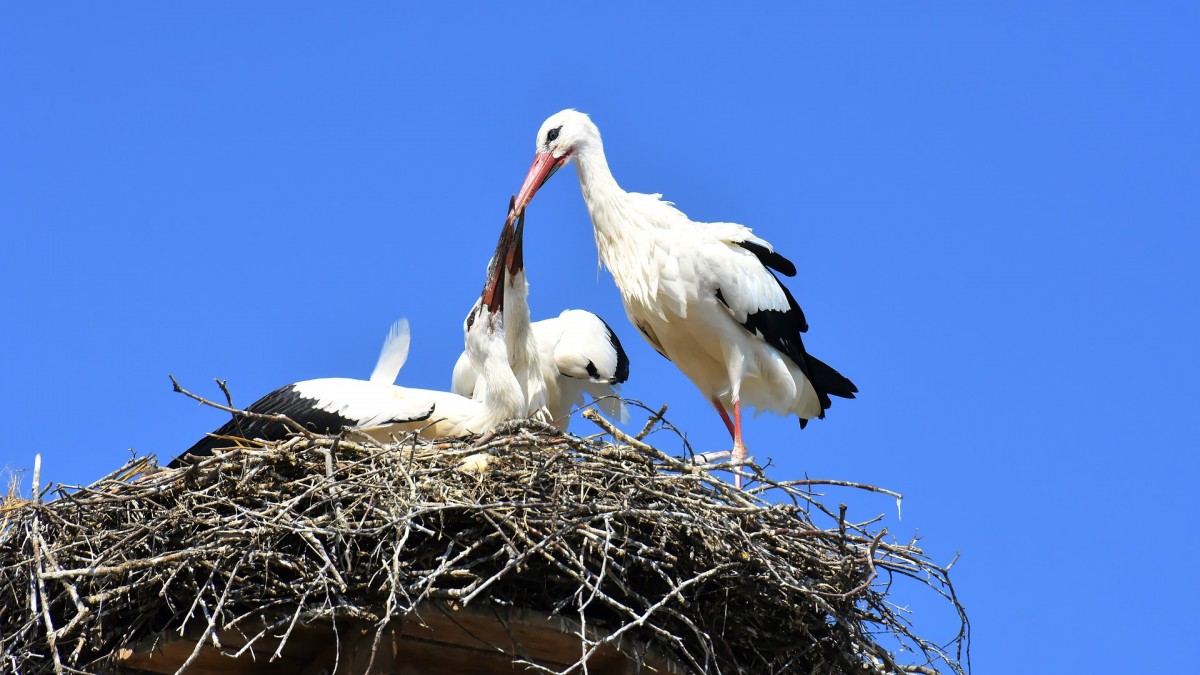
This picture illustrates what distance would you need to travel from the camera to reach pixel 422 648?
4895 mm

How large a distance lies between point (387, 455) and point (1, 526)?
4.31ft

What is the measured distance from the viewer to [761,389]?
Result: 25.8 feet

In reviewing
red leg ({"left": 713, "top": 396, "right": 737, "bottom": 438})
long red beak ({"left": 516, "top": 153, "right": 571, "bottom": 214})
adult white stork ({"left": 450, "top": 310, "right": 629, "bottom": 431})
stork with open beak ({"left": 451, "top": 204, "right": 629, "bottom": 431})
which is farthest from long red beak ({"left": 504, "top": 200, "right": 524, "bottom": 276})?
red leg ({"left": 713, "top": 396, "right": 737, "bottom": 438})

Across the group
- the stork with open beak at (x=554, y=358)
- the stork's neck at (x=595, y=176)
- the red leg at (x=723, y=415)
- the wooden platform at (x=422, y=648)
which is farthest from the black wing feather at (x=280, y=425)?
the red leg at (x=723, y=415)

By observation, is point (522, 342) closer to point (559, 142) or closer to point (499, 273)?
point (499, 273)

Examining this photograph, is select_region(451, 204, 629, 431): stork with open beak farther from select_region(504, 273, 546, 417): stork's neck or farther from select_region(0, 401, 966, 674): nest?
select_region(0, 401, 966, 674): nest

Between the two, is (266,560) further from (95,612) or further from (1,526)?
(1,526)

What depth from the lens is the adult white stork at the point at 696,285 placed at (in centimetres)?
741

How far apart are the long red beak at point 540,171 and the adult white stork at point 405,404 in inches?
14.0

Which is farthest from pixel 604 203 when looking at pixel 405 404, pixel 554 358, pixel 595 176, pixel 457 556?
pixel 457 556

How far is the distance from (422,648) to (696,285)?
9.55 ft

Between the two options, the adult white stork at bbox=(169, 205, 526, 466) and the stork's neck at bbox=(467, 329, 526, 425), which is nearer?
the adult white stork at bbox=(169, 205, 526, 466)

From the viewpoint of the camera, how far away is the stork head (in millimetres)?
7613

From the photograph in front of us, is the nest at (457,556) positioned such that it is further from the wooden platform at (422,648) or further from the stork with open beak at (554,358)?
the stork with open beak at (554,358)
